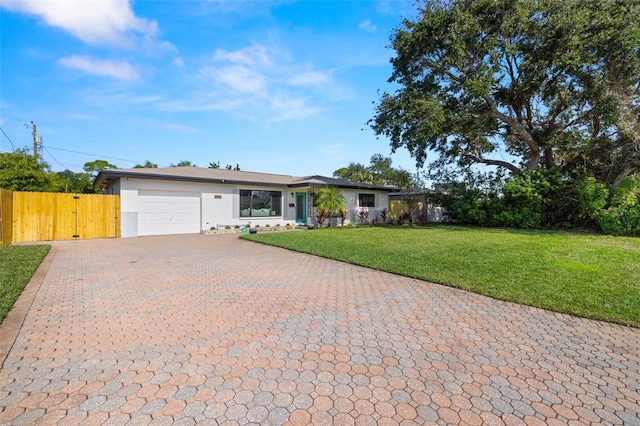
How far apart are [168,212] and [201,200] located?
160 centimetres

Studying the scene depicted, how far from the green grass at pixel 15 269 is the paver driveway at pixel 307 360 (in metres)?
0.37

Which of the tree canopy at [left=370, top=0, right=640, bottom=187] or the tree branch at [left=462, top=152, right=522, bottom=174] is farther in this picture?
the tree branch at [left=462, top=152, right=522, bottom=174]

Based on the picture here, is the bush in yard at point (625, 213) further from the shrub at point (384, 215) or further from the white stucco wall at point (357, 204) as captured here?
the white stucco wall at point (357, 204)

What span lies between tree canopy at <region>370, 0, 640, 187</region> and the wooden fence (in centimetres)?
1439

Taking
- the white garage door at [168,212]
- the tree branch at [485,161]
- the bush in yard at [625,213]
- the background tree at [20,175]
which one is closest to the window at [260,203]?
the white garage door at [168,212]

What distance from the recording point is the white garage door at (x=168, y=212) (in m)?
13.3

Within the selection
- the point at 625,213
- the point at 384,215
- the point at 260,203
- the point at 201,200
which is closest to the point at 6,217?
the point at 201,200

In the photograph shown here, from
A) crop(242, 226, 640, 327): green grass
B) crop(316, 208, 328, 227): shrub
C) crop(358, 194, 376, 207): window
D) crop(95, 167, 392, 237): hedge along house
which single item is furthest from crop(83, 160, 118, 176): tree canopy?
crop(242, 226, 640, 327): green grass

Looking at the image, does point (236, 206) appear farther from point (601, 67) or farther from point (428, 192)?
point (601, 67)

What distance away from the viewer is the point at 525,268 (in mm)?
6426

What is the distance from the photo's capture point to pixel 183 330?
3553 millimetres

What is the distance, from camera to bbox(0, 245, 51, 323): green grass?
14.6 feet

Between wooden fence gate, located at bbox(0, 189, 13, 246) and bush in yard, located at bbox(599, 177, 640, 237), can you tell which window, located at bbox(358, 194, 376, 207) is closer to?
bush in yard, located at bbox(599, 177, 640, 237)

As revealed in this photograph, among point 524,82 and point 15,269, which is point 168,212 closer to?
point 15,269
